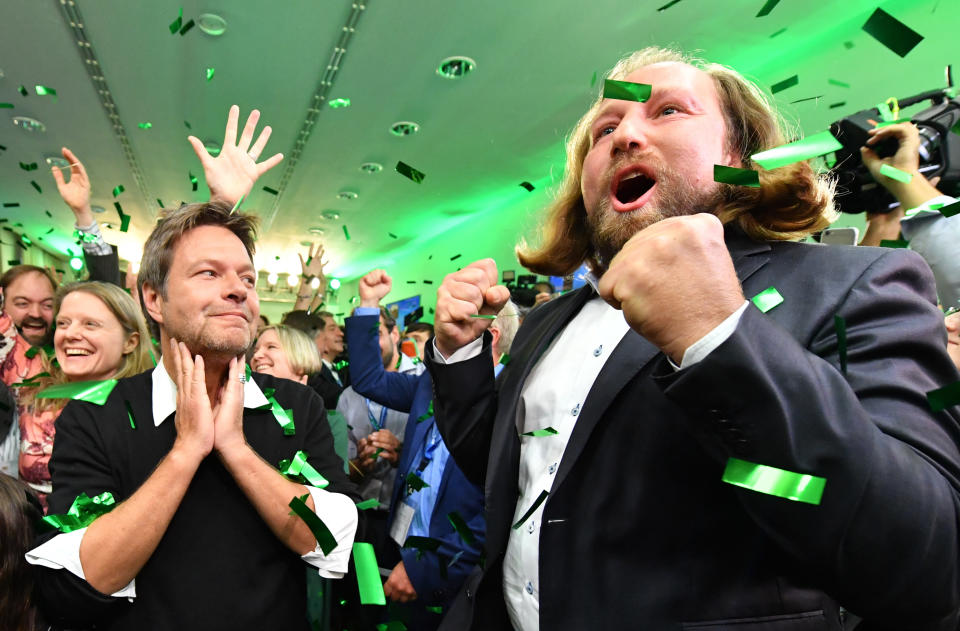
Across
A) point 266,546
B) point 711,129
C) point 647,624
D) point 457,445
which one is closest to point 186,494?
point 266,546

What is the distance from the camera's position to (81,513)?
1.18 meters

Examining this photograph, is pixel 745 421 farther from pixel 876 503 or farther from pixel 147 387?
pixel 147 387

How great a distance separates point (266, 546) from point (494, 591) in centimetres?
58

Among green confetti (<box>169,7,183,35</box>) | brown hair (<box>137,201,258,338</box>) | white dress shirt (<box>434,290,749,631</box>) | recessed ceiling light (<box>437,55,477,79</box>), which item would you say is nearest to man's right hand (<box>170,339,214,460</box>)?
brown hair (<box>137,201,258,338</box>)

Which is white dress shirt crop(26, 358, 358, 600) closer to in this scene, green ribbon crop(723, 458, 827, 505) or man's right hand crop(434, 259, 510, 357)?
man's right hand crop(434, 259, 510, 357)

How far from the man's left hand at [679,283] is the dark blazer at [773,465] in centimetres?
4

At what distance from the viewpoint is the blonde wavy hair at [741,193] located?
98 centimetres

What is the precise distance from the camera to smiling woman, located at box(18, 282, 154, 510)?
2025 millimetres

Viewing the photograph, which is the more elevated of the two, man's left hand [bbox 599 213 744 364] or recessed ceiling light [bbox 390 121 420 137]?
recessed ceiling light [bbox 390 121 420 137]

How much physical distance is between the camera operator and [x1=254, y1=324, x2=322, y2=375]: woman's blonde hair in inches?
107

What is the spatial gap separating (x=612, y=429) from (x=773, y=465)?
1.00 ft

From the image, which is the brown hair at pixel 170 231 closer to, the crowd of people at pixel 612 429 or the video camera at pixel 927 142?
the crowd of people at pixel 612 429

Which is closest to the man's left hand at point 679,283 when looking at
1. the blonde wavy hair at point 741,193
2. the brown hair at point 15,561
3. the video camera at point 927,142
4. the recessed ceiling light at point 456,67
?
the blonde wavy hair at point 741,193

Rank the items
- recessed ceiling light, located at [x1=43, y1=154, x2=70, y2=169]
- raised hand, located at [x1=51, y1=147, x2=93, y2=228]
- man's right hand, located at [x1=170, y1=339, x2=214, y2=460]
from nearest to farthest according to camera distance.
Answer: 1. man's right hand, located at [x1=170, y1=339, x2=214, y2=460]
2. raised hand, located at [x1=51, y1=147, x2=93, y2=228]
3. recessed ceiling light, located at [x1=43, y1=154, x2=70, y2=169]
